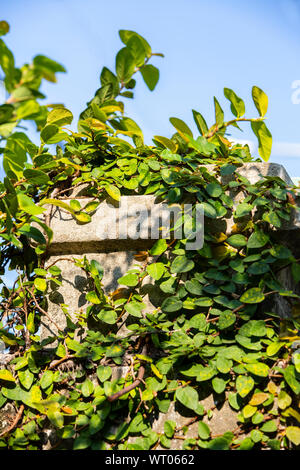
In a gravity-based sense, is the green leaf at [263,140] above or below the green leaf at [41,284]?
above

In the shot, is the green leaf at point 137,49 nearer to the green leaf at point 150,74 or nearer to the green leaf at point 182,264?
the green leaf at point 150,74

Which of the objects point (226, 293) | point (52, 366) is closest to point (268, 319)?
point (226, 293)

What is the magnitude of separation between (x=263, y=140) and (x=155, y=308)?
75 cm

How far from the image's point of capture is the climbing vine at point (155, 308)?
117cm

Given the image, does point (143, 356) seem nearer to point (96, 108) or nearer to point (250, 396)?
point (250, 396)

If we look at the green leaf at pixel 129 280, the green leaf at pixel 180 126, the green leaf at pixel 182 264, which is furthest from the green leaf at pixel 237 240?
the green leaf at pixel 180 126

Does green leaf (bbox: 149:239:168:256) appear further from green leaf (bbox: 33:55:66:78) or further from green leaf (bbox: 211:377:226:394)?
green leaf (bbox: 33:55:66:78)

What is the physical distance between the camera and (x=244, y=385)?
114cm

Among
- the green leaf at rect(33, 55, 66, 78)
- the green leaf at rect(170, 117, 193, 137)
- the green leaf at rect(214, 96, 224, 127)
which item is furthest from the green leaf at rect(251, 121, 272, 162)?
the green leaf at rect(33, 55, 66, 78)

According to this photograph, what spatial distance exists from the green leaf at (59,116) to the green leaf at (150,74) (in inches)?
12.8

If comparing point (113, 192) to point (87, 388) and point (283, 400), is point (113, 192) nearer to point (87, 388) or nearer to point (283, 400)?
point (87, 388)

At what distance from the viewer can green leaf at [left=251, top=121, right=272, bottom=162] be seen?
4.74ft

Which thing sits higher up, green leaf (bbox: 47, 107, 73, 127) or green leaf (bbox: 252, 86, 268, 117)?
green leaf (bbox: 252, 86, 268, 117)

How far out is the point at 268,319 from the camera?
49.3 inches
